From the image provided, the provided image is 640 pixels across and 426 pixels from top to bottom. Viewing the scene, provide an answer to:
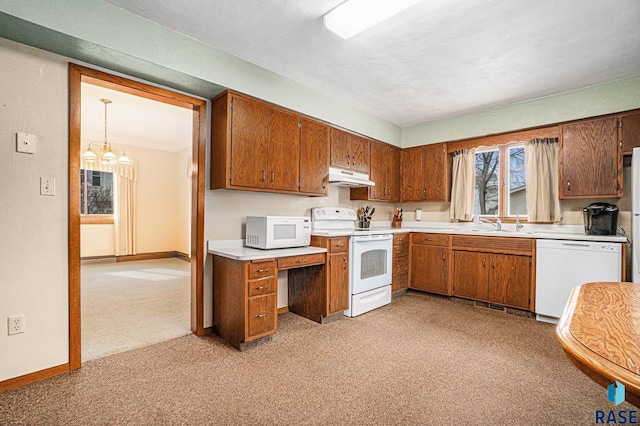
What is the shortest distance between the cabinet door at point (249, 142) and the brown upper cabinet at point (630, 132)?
3670 millimetres

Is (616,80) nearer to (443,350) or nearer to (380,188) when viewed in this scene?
(380,188)

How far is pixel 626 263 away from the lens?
10.2ft

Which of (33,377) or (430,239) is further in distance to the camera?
(430,239)

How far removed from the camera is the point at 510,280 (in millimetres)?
3525

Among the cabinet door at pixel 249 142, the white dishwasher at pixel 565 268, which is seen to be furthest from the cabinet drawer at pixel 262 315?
the white dishwasher at pixel 565 268

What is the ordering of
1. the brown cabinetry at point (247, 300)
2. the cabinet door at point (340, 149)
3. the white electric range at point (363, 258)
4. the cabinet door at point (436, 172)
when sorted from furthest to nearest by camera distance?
the cabinet door at point (436, 172), the cabinet door at point (340, 149), the white electric range at point (363, 258), the brown cabinetry at point (247, 300)

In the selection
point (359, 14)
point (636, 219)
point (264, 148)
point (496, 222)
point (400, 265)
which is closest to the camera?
point (359, 14)

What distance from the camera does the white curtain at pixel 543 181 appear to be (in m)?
3.65

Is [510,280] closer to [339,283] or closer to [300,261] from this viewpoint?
[339,283]

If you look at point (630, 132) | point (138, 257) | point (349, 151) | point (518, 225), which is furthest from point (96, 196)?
point (630, 132)

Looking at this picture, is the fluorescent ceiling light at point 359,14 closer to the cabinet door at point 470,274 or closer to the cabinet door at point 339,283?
the cabinet door at point 339,283

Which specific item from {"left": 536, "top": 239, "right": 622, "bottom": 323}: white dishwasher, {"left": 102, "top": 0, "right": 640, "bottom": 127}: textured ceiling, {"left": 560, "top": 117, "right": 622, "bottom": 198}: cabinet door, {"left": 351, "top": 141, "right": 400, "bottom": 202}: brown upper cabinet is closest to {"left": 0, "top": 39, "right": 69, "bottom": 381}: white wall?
{"left": 102, "top": 0, "right": 640, "bottom": 127}: textured ceiling

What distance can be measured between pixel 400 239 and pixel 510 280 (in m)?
1.37

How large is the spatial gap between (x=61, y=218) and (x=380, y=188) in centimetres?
364
